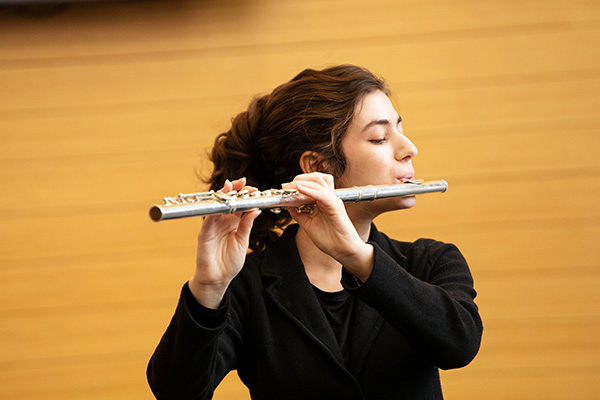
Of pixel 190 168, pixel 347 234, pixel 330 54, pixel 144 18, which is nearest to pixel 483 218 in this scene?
pixel 330 54

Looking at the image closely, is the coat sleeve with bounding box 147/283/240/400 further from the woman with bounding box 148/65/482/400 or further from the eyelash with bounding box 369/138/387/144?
the eyelash with bounding box 369/138/387/144

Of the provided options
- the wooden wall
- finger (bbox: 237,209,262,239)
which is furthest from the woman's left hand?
the wooden wall

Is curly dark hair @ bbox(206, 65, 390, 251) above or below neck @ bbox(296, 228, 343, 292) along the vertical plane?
above

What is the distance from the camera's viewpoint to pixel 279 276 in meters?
1.44

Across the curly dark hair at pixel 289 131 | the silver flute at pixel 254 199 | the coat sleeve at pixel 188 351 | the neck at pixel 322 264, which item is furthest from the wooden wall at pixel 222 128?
the coat sleeve at pixel 188 351

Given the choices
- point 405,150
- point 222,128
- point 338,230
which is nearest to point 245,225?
point 338,230

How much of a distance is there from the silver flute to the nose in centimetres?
6

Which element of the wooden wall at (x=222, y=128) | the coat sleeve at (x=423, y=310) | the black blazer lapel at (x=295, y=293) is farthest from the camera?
the wooden wall at (x=222, y=128)

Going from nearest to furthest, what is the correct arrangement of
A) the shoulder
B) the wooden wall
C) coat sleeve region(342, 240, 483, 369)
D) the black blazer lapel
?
coat sleeve region(342, 240, 483, 369), the black blazer lapel, the shoulder, the wooden wall

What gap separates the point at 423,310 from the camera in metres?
1.19

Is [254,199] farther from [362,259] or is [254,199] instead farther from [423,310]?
[423,310]

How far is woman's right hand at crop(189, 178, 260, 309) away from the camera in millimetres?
1202

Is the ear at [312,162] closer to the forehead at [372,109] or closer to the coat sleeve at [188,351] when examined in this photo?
the forehead at [372,109]

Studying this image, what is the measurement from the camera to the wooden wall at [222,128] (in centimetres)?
236
